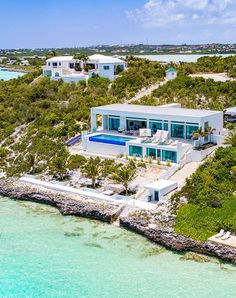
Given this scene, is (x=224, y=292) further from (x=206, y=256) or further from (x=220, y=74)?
(x=220, y=74)

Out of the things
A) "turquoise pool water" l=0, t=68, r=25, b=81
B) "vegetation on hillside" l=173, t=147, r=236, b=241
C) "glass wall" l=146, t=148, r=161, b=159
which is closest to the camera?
"vegetation on hillside" l=173, t=147, r=236, b=241

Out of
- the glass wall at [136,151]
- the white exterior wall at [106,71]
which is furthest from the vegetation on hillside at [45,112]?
the glass wall at [136,151]

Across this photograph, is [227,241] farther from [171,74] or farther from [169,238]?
[171,74]

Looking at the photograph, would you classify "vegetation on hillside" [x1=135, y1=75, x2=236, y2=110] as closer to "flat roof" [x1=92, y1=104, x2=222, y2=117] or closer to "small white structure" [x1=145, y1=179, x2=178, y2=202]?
"flat roof" [x1=92, y1=104, x2=222, y2=117]

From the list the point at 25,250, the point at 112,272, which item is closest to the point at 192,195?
the point at 112,272

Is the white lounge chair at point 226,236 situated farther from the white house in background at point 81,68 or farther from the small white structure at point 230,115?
the white house in background at point 81,68

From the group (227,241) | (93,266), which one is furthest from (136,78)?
(93,266)

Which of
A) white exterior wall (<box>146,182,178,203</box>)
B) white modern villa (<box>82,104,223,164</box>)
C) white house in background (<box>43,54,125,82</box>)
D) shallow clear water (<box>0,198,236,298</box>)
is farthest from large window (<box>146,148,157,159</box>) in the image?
white house in background (<box>43,54,125,82</box>)

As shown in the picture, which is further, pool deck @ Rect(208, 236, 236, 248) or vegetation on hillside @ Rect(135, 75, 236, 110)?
vegetation on hillside @ Rect(135, 75, 236, 110)
